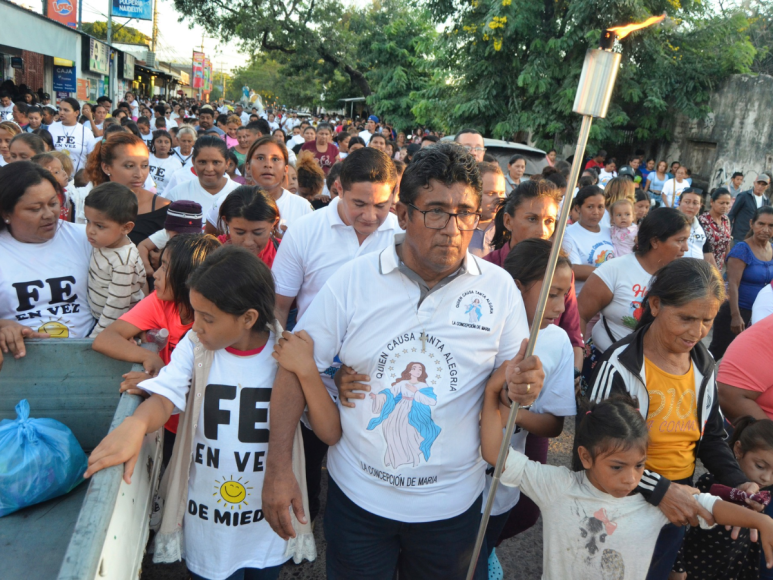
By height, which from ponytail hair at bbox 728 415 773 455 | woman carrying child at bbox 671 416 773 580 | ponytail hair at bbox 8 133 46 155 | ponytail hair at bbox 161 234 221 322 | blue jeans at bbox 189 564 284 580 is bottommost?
blue jeans at bbox 189 564 284 580

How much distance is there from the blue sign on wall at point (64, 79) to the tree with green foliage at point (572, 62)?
1586 centimetres

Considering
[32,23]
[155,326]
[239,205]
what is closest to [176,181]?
[239,205]

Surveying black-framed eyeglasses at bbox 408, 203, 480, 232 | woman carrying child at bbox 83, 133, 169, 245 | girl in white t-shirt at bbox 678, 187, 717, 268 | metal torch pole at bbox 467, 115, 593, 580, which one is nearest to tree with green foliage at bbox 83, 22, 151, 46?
woman carrying child at bbox 83, 133, 169, 245

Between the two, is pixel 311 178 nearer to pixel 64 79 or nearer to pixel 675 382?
pixel 675 382

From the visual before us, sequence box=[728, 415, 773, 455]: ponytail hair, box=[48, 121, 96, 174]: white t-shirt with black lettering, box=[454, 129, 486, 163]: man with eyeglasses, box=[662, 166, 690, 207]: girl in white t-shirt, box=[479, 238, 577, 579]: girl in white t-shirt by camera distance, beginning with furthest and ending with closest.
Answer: box=[662, 166, 690, 207]: girl in white t-shirt < box=[48, 121, 96, 174]: white t-shirt with black lettering < box=[454, 129, 486, 163]: man with eyeglasses < box=[728, 415, 773, 455]: ponytail hair < box=[479, 238, 577, 579]: girl in white t-shirt

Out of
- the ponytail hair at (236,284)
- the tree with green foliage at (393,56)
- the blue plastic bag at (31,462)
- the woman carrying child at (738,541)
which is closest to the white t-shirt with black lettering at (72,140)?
the blue plastic bag at (31,462)

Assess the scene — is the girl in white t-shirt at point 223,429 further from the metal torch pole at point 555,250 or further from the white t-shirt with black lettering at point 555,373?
the white t-shirt with black lettering at point 555,373

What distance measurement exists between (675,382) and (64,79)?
27029 millimetres

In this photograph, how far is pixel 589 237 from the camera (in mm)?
4602

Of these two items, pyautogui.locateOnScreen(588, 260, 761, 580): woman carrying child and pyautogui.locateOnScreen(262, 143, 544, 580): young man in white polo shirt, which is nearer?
pyautogui.locateOnScreen(262, 143, 544, 580): young man in white polo shirt

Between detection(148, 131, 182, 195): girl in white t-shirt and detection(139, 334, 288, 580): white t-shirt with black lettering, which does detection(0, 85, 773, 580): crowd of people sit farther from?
detection(148, 131, 182, 195): girl in white t-shirt

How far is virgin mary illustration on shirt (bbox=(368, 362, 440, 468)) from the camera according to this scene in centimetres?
183

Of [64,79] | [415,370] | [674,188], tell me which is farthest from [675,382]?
[64,79]

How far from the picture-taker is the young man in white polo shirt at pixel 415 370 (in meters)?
1.84
